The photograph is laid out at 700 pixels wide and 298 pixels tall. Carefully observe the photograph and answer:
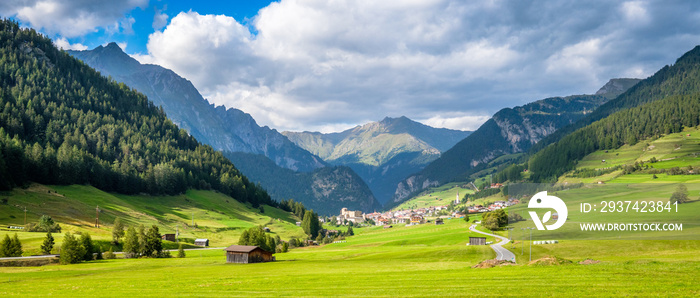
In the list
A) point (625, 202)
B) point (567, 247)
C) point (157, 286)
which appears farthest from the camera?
point (567, 247)

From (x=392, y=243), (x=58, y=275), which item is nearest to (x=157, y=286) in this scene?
(x=58, y=275)

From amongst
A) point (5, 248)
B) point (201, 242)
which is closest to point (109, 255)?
point (5, 248)

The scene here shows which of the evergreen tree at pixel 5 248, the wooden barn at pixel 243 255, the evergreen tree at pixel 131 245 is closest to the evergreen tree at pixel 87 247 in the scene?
the evergreen tree at pixel 131 245

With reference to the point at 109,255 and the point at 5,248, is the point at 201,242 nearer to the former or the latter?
the point at 109,255

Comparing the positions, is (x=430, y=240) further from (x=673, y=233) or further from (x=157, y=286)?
(x=157, y=286)

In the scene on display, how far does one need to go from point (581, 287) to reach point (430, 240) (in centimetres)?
10485

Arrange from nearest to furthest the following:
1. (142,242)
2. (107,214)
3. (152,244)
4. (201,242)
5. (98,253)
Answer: (98,253), (142,242), (152,244), (201,242), (107,214)

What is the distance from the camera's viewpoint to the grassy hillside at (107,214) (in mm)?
111562

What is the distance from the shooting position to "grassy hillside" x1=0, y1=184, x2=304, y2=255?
111562mm

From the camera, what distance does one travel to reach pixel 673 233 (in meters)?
52.6

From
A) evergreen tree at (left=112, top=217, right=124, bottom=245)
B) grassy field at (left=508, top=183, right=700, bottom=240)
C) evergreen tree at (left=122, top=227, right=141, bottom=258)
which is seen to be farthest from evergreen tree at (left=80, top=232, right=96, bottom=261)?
grassy field at (left=508, top=183, right=700, bottom=240)

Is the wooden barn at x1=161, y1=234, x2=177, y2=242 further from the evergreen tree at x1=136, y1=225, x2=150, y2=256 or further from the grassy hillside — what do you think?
the evergreen tree at x1=136, y1=225, x2=150, y2=256

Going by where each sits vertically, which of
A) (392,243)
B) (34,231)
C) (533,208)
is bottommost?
(392,243)

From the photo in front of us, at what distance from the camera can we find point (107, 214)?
137125 millimetres
